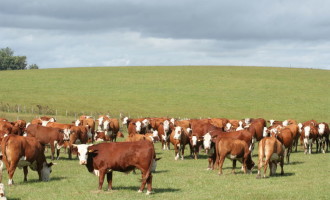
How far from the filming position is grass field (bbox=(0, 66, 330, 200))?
1575cm

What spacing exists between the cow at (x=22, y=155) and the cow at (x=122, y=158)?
263 centimetres

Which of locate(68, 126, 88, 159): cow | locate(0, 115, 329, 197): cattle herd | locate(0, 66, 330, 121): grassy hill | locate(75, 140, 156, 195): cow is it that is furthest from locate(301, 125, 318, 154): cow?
locate(0, 66, 330, 121): grassy hill

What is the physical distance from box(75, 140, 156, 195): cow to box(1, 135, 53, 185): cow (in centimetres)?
263

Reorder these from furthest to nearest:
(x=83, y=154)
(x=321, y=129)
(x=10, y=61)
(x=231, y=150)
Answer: (x=10, y=61), (x=321, y=129), (x=231, y=150), (x=83, y=154)

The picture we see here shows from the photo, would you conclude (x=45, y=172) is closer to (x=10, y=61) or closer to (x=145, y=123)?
(x=145, y=123)

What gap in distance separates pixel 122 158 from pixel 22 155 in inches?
147

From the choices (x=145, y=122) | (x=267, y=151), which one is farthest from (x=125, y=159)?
(x=145, y=122)

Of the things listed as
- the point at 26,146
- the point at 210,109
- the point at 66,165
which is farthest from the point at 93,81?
the point at 26,146

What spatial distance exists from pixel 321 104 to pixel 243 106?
994 cm

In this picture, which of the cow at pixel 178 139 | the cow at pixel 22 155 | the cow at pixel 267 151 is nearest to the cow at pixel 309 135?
the cow at pixel 178 139

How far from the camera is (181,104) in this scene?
2501 inches

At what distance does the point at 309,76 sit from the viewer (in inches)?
3479

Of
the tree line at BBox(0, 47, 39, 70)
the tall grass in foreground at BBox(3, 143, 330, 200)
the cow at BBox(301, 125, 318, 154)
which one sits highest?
the tree line at BBox(0, 47, 39, 70)

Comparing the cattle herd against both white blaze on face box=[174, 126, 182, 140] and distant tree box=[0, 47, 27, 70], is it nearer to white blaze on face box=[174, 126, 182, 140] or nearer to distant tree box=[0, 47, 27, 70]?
white blaze on face box=[174, 126, 182, 140]
